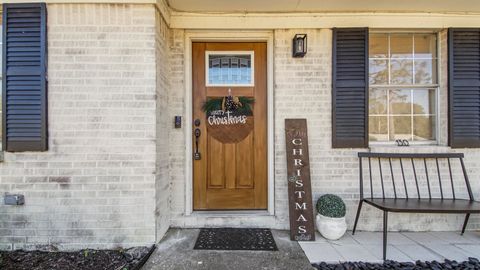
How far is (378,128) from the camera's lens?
331 cm

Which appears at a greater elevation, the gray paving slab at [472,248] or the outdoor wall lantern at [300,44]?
the outdoor wall lantern at [300,44]

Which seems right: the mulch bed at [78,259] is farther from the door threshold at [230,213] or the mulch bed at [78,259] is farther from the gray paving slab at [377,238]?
the gray paving slab at [377,238]

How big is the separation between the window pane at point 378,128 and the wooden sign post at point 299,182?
87 centimetres

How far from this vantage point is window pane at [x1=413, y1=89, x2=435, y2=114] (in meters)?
3.32

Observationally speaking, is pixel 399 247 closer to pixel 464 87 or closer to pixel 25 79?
pixel 464 87

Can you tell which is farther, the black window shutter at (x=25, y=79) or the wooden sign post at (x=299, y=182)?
the wooden sign post at (x=299, y=182)

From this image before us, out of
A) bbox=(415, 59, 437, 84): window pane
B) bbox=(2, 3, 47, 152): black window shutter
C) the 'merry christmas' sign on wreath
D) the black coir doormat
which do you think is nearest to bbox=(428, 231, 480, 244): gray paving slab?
bbox=(415, 59, 437, 84): window pane

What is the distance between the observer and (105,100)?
273 cm

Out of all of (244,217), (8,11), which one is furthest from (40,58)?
(244,217)

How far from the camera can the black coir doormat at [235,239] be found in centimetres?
274

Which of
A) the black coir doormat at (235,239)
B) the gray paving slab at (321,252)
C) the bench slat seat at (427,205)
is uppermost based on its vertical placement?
the bench slat seat at (427,205)

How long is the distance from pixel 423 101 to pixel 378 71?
69cm

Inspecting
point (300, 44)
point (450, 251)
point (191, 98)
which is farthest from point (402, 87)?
point (191, 98)

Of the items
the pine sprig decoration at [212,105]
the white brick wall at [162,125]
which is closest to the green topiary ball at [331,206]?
the pine sprig decoration at [212,105]
